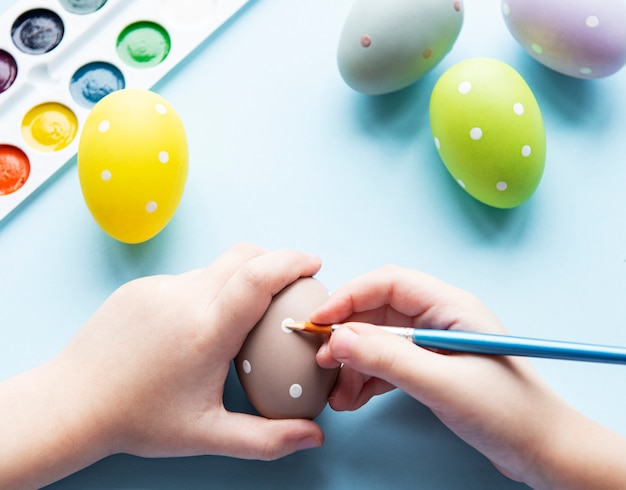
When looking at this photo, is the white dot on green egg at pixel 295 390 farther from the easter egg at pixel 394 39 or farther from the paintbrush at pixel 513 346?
the easter egg at pixel 394 39

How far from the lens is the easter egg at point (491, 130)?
→ 91cm

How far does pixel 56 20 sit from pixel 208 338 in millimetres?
546

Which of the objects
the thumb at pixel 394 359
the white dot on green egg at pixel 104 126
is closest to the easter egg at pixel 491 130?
the thumb at pixel 394 359

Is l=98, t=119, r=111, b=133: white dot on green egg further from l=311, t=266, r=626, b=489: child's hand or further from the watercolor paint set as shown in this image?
l=311, t=266, r=626, b=489: child's hand

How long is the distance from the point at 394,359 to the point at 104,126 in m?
0.46

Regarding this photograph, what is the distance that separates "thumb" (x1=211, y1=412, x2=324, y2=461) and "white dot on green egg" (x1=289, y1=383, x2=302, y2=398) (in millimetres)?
42

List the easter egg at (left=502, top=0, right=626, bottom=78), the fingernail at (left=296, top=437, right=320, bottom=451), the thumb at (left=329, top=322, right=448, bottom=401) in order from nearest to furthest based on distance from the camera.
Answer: the thumb at (left=329, top=322, right=448, bottom=401)
the fingernail at (left=296, top=437, right=320, bottom=451)
the easter egg at (left=502, top=0, right=626, bottom=78)

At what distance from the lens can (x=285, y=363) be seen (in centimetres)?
79

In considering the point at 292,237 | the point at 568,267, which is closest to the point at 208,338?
the point at 292,237

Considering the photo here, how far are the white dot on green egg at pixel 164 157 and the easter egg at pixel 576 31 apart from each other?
50 cm

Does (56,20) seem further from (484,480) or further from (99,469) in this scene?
(484,480)

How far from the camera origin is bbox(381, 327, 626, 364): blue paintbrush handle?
737 millimetres

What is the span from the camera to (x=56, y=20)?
1.04 metres

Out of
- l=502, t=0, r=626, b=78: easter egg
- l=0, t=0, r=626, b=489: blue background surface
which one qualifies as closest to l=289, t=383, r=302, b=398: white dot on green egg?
l=0, t=0, r=626, b=489: blue background surface
